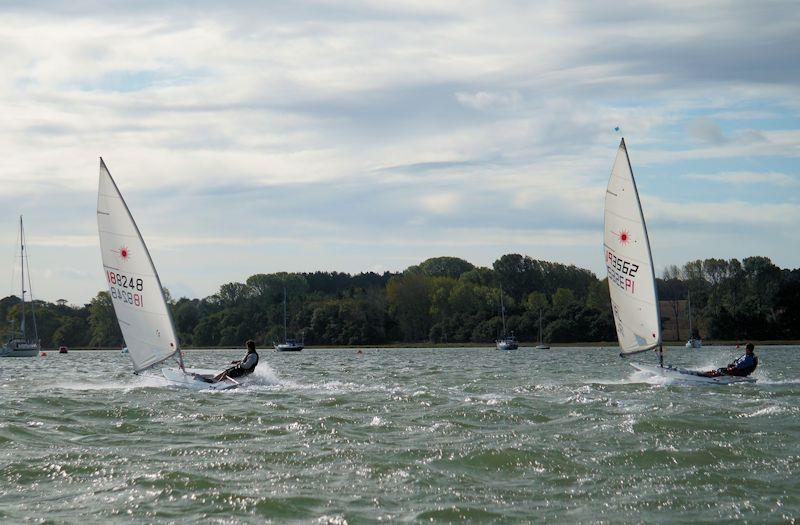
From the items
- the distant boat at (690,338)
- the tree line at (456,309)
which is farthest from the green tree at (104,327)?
the distant boat at (690,338)

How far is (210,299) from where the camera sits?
471ft

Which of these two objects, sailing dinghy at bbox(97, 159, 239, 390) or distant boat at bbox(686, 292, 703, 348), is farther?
distant boat at bbox(686, 292, 703, 348)

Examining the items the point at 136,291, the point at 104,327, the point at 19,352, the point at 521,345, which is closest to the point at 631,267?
the point at 136,291

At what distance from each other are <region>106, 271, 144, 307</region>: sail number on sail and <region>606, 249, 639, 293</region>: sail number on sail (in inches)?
527

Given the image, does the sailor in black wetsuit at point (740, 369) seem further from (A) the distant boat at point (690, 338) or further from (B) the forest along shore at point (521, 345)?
(B) the forest along shore at point (521, 345)

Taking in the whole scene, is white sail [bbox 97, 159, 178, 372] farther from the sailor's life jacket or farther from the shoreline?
the shoreline

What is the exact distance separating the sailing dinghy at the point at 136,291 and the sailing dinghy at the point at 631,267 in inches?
453

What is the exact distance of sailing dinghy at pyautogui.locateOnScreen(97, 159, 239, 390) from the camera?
27.1 meters

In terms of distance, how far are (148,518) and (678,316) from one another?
108803 millimetres

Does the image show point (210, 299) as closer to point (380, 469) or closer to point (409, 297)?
point (409, 297)

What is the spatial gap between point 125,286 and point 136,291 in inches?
15.5

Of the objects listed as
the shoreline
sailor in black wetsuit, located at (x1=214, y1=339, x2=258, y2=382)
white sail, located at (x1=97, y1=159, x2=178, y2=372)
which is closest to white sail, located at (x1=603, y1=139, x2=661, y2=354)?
sailor in black wetsuit, located at (x1=214, y1=339, x2=258, y2=382)

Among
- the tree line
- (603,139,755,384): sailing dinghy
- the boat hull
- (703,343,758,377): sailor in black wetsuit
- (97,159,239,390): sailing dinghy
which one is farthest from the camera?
the tree line

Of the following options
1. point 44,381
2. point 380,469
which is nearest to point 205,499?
point 380,469
